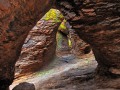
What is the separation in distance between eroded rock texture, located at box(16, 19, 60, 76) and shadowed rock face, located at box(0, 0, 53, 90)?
19.2ft

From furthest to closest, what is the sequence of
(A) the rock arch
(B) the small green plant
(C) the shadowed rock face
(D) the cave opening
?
(B) the small green plant, (D) the cave opening, (A) the rock arch, (C) the shadowed rock face

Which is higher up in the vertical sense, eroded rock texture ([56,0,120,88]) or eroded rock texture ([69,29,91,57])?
eroded rock texture ([56,0,120,88])

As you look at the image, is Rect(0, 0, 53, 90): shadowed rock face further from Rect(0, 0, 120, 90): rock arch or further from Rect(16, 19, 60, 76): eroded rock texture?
Rect(16, 19, 60, 76): eroded rock texture

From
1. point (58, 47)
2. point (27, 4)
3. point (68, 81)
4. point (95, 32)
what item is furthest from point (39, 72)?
point (27, 4)

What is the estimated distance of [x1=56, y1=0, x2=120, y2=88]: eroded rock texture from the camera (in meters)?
8.07

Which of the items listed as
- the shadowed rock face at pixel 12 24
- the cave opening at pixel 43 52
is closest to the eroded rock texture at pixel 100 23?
the shadowed rock face at pixel 12 24

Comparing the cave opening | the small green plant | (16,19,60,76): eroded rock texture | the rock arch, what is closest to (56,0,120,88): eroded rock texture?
the rock arch

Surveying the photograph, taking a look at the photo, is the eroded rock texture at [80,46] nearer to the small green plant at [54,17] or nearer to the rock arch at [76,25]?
the small green plant at [54,17]

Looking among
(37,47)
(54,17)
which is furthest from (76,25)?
(54,17)

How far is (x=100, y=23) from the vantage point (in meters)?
8.31

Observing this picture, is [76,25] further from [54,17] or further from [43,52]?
[54,17]

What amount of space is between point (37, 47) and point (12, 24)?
825 centimetres

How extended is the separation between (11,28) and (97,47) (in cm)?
429

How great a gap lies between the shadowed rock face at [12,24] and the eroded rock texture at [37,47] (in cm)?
585
